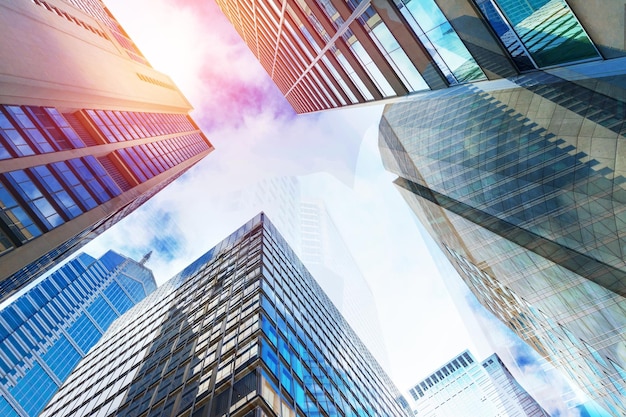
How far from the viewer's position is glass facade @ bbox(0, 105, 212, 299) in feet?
96.8

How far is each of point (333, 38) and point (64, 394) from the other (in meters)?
50.9

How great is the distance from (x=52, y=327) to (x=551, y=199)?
16127 centimetres

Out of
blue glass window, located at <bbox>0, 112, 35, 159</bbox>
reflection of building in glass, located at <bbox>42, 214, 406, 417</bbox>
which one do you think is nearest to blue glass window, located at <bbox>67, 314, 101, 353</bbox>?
reflection of building in glass, located at <bbox>42, 214, 406, 417</bbox>

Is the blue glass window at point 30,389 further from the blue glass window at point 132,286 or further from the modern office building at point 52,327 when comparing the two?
the blue glass window at point 132,286

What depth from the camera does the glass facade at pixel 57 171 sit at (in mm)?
29500

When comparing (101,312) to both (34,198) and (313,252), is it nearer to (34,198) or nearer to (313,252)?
(313,252)

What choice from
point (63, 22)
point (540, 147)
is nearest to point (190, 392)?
point (540, 147)

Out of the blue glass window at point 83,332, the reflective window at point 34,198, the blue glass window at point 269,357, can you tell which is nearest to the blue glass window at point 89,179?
the reflective window at point 34,198

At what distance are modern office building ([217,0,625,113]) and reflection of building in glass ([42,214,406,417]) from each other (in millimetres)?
17349

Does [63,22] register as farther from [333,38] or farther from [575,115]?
[575,115]

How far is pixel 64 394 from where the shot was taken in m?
43.5

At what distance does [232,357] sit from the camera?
70.7ft

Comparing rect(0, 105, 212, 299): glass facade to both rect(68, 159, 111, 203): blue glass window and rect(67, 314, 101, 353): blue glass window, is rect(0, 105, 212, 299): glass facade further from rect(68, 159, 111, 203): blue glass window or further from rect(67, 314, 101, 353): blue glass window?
rect(67, 314, 101, 353): blue glass window

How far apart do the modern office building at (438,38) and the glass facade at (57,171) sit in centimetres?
2612
